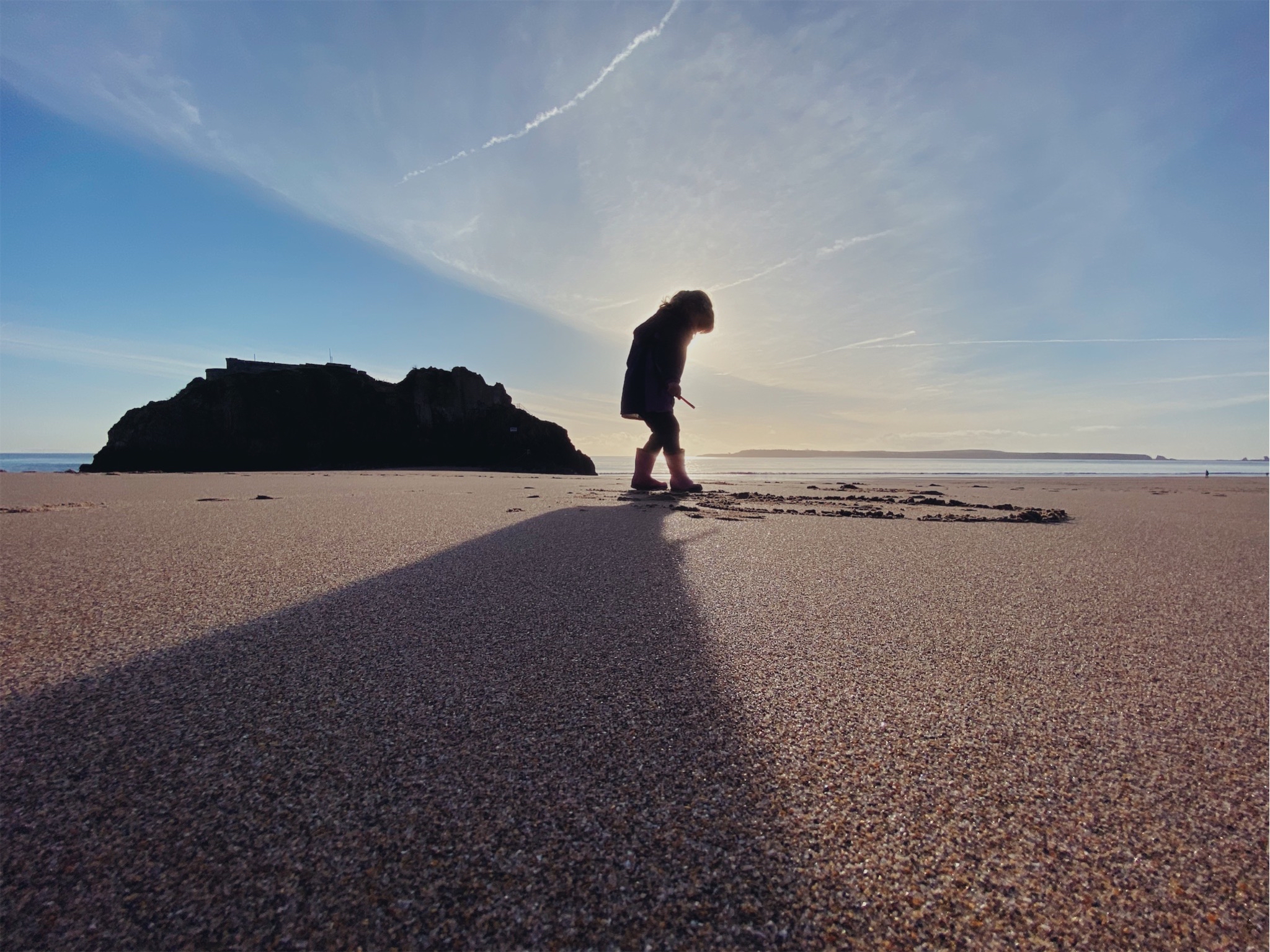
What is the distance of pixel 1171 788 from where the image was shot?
2.50 feet

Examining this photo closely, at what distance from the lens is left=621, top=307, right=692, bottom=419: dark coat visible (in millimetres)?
5695

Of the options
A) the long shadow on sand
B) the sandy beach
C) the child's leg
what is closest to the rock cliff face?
the child's leg

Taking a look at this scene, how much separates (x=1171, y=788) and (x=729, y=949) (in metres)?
0.68

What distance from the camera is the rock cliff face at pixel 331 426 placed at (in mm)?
17531

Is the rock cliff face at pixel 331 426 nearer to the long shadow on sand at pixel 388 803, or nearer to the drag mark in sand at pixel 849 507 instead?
the drag mark in sand at pixel 849 507

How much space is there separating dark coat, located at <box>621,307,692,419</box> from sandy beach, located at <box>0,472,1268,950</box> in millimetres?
3990

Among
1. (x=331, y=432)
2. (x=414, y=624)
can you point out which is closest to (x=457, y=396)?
(x=331, y=432)

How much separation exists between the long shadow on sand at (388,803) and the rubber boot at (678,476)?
4530 mm

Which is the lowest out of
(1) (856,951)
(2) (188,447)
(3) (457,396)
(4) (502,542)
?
(1) (856,951)

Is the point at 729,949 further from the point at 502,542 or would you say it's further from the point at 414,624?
the point at 502,542

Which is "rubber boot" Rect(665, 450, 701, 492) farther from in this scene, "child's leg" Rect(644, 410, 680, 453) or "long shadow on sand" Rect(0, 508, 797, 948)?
"long shadow on sand" Rect(0, 508, 797, 948)

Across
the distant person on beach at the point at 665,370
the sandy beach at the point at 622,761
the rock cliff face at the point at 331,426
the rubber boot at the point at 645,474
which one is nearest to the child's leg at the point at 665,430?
the distant person on beach at the point at 665,370

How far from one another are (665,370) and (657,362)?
12cm

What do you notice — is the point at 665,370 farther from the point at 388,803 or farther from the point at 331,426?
the point at 331,426
